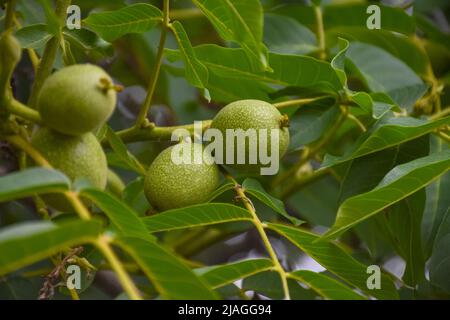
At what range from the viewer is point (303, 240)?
1.08 meters

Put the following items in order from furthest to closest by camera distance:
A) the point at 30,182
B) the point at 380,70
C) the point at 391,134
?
the point at 380,70
the point at 391,134
the point at 30,182

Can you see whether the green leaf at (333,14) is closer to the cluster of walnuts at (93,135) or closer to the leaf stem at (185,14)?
the leaf stem at (185,14)

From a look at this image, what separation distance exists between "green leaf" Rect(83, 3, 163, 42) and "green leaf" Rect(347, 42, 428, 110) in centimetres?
50

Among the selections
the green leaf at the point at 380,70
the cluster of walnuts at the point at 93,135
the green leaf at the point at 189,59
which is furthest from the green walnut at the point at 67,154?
the green leaf at the point at 380,70

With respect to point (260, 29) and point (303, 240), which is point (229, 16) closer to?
point (260, 29)

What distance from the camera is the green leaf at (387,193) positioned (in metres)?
1.02

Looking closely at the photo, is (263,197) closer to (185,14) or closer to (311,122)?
(311,122)

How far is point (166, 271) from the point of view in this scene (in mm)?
798

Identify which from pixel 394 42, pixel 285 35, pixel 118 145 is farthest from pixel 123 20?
pixel 394 42

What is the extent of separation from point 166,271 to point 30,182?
17cm

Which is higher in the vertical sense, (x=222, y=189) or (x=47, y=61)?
(x=47, y=61)
